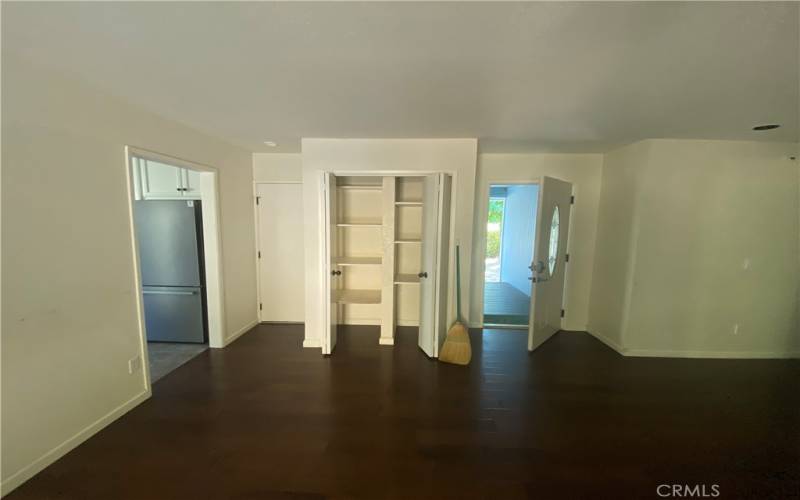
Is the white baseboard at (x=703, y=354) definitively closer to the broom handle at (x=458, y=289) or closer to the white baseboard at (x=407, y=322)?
the broom handle at (x=458, y=289)

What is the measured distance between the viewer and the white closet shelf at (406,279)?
3440mm

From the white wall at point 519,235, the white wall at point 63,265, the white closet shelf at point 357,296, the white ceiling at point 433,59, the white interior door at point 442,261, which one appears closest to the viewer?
the white ceiling at point 433,59

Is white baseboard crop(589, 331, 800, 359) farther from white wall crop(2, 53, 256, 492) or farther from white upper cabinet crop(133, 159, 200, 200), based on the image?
white upper cabinet crop(133, 159, 200, 200)

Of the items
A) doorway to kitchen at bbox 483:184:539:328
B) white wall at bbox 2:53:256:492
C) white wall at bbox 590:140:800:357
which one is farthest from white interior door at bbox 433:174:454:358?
white wall at bbox 2:53:256:492

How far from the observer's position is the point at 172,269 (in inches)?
127

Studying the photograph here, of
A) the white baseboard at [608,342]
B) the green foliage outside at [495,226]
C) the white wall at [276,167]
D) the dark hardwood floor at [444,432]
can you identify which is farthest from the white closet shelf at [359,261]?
the green foliage outside at [495,226]

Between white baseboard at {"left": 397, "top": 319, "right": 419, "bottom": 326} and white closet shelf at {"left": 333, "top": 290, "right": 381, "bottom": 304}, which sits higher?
white closet shelf at {"left": 333, "top": 290, "right": 381, "bottom": 304}

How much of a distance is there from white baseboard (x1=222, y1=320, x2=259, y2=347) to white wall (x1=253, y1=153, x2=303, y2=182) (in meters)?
1.96

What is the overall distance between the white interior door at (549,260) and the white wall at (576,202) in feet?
0.57

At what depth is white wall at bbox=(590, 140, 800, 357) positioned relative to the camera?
115 inches

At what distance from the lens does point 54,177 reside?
5.54 ft

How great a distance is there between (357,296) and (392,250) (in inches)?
33.3

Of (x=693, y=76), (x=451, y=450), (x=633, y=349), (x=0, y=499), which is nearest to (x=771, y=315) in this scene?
(x=633, y=349)

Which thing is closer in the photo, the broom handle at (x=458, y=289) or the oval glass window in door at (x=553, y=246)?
the broom handle at (x=458, y=289)
